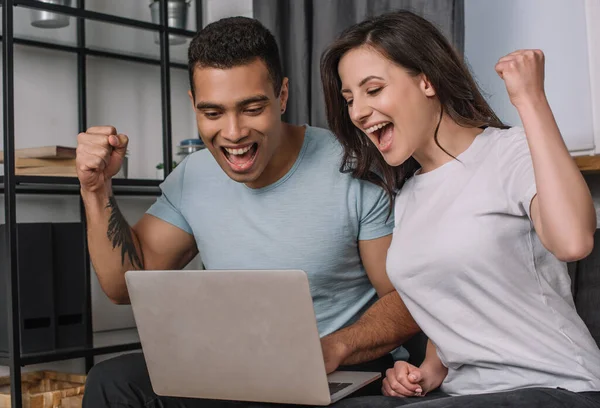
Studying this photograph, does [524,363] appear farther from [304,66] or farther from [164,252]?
[304,66]

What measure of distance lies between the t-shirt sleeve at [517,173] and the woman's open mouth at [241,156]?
1.78 feet

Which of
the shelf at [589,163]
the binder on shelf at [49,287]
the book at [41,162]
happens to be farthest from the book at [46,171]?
the shelf at [589,163]

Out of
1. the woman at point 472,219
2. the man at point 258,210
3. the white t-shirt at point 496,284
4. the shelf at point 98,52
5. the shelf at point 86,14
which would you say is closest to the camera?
the woman at point 472,219

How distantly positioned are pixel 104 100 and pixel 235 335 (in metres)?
1.71

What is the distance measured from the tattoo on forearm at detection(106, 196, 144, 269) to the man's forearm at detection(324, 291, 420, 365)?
0.48 metres

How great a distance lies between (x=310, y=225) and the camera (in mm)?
1543

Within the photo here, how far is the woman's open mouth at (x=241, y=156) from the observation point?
1.53m

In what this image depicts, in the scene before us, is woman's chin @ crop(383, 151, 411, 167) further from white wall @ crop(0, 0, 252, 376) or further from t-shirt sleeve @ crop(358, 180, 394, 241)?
white wall @ crop(0, 0, 252, 376)

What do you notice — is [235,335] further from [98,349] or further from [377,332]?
[98,349]

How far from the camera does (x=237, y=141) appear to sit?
150 centimetres

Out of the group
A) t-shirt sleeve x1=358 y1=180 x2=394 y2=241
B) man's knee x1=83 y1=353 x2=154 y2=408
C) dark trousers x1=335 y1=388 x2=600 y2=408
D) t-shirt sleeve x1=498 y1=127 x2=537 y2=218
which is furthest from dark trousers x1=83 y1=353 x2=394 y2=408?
t-shirt sleeve x1=498 y1=127 x2=537 y2=218

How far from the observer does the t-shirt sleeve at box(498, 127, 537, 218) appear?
1069 mm

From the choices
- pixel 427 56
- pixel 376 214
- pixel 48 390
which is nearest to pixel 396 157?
pixel 427 56

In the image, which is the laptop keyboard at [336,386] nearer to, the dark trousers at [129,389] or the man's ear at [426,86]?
the dark trousers at [129,389]
